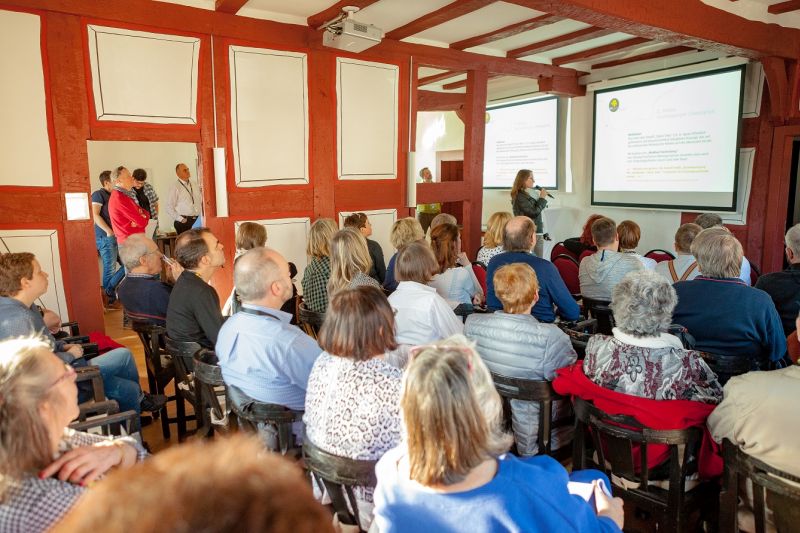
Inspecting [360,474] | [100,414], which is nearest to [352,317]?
[360,474]

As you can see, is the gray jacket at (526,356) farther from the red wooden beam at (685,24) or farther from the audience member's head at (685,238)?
the red wooden beam at (685,24)

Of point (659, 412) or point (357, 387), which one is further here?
point (659, 412)

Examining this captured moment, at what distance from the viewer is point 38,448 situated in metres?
1.09

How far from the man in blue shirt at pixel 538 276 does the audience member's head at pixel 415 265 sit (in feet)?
1.48

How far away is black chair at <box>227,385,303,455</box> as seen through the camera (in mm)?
1938

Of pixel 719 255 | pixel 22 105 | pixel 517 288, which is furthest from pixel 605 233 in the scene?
pixel 22 105

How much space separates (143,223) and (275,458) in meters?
5.42

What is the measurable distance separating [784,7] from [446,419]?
5.91 m

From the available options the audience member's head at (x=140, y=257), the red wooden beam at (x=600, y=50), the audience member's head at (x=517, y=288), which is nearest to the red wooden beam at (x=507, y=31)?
the red wooden beam at (x=600, y=50)

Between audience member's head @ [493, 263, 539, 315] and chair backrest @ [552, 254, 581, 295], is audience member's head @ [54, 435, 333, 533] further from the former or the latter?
chair backrest @ [552, 254, 581, 295]

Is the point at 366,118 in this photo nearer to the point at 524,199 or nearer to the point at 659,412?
the point at 524,199

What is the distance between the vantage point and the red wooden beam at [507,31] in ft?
17.1

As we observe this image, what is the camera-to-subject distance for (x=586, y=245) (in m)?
4.99

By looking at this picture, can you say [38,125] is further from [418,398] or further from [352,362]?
[418,398]
